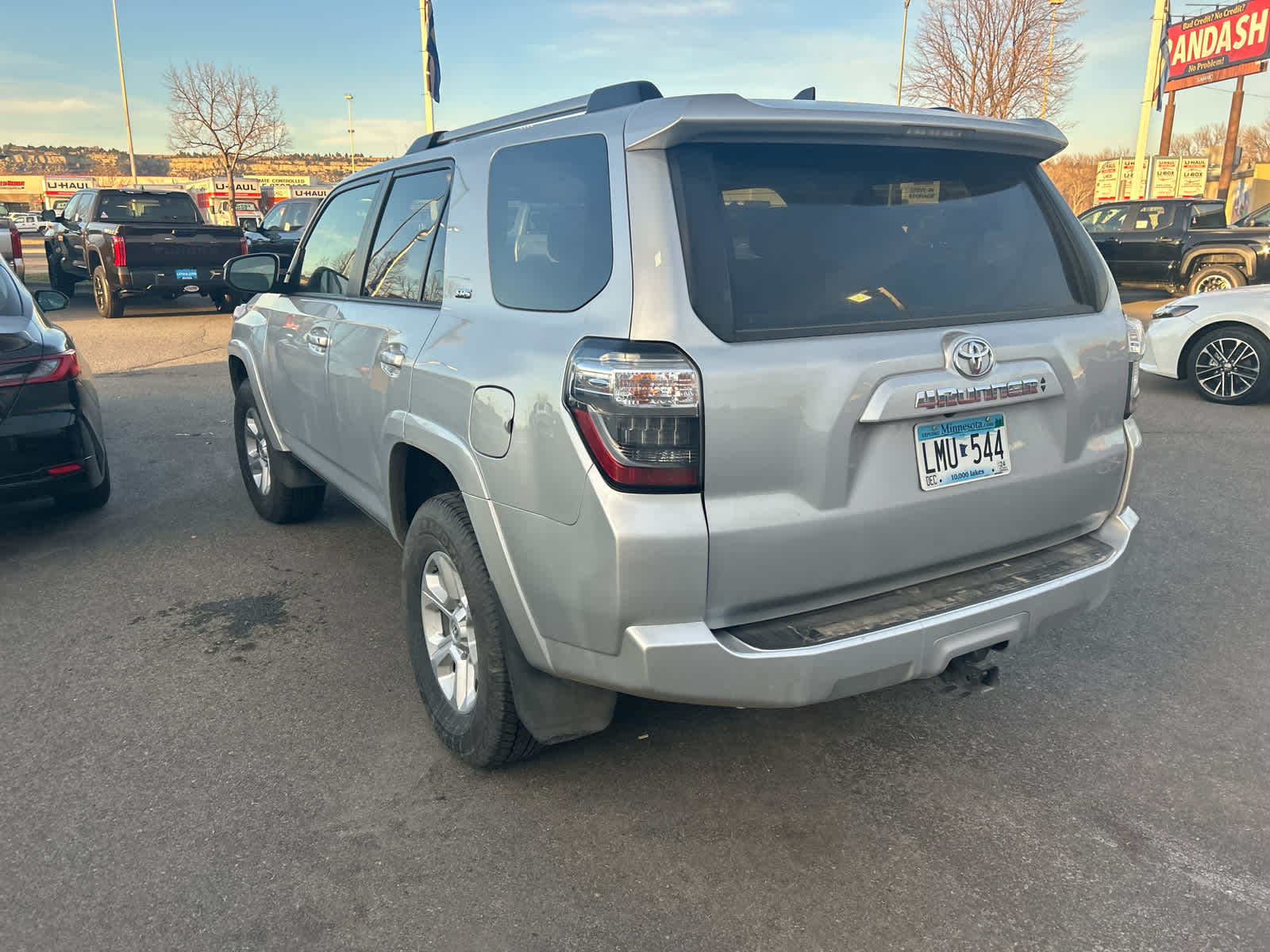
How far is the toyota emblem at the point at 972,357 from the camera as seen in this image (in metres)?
2.42

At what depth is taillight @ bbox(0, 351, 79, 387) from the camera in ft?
15.0

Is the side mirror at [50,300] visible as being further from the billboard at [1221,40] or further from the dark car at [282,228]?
the billboard at [1221,40]

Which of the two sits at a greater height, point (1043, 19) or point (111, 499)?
point (1043, 19)

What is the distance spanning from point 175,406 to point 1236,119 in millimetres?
36290

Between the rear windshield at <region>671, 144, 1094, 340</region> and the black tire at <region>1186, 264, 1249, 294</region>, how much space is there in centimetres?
1307

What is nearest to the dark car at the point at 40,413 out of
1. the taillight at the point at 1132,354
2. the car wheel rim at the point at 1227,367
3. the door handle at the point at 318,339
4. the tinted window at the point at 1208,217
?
the door handle at the point at 318,339

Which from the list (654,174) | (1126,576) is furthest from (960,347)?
(1126,576)

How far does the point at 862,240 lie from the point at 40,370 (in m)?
4.14

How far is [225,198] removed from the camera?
4019 cm

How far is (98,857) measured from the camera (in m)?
2.54

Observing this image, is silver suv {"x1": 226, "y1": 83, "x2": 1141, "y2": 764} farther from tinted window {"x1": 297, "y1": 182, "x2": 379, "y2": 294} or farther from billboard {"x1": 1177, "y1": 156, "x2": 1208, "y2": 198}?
A: billboard {"x1": 1177, "y1": 156, "x2": 1208, "y2": 198}

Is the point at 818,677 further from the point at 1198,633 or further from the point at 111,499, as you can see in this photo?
the point at 111,499

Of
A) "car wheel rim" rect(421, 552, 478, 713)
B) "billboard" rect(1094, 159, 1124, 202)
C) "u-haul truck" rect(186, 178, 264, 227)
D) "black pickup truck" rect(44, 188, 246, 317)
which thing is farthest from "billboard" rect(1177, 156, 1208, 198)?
"car wheel rim" rect(421, 552, 478, 713)

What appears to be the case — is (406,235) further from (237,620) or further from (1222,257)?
(1222,257)
